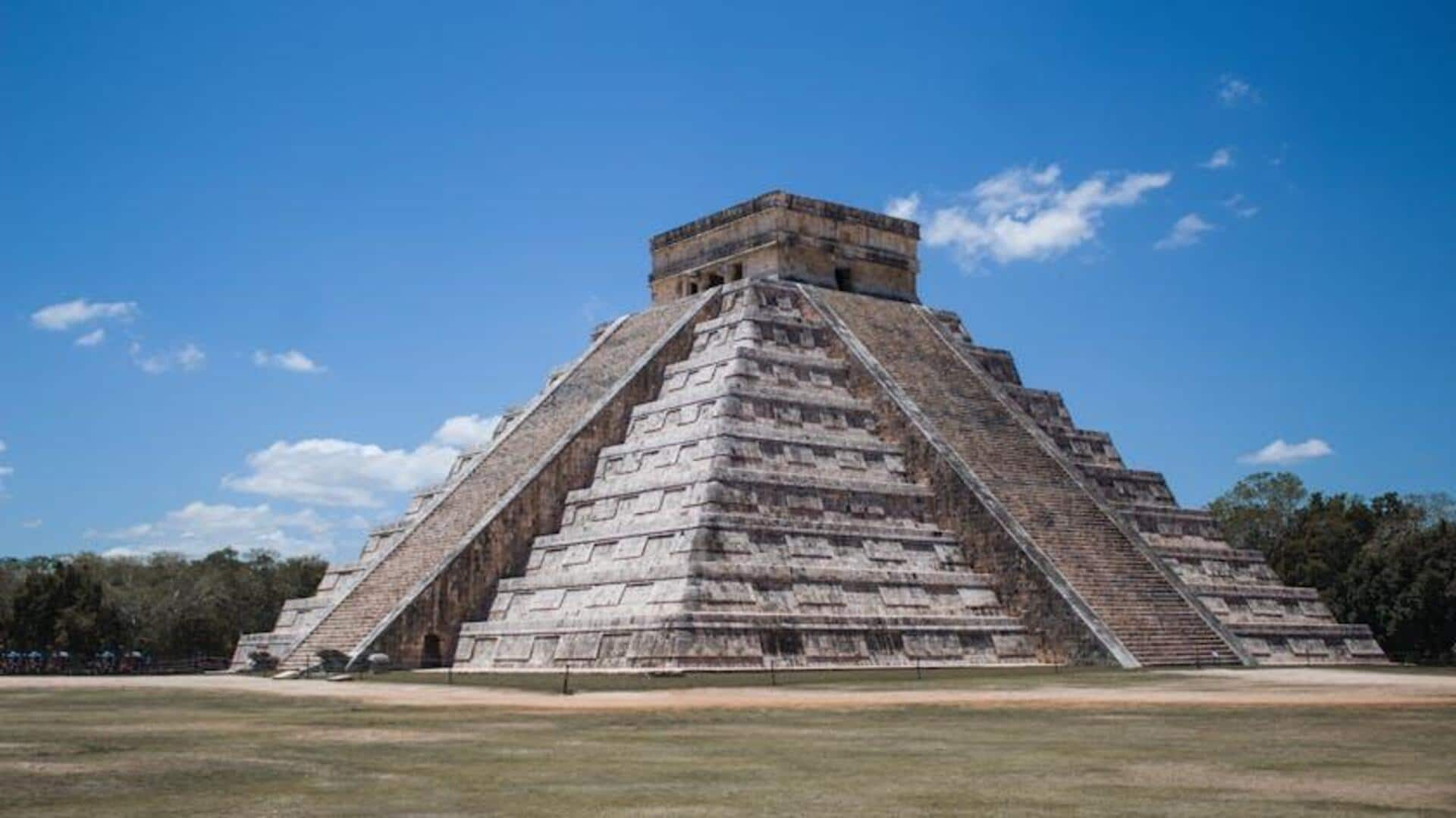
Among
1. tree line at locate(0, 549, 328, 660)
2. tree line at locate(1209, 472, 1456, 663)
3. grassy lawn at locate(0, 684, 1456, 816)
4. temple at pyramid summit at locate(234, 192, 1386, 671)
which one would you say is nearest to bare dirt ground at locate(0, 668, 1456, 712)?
grassy lawn at locate(0, 684, 1456, 816)

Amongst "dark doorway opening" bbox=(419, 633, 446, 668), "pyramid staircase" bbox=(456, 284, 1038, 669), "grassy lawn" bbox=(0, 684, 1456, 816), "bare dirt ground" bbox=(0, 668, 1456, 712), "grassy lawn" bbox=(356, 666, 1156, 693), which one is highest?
"pyramid staircase" bbox=(456, 284, 1038, 669)

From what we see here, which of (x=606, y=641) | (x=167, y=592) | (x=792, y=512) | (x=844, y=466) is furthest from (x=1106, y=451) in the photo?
(x=167, y=592)

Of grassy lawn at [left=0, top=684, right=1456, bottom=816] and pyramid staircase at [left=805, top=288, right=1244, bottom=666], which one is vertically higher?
pyramid staircase at [left=805, top=288, right=1244, bottom=666]

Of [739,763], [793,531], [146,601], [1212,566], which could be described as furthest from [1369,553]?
[146,601]

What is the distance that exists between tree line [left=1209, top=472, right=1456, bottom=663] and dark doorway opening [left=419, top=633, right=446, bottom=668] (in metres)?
26.2

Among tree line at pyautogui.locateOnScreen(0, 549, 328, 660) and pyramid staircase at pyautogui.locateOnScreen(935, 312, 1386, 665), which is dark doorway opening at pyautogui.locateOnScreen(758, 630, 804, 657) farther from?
tree line at pyautogui.locateOnScreen(0, 549, 328, 660)

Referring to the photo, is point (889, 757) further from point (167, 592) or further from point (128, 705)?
point (167, 592)

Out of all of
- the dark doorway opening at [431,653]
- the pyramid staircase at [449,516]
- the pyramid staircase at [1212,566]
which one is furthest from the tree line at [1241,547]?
the dark doorway opening at [431,653]

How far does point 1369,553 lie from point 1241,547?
44.1 ft

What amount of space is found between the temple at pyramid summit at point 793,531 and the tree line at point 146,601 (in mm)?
18435

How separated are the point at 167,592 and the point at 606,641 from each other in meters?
46.6

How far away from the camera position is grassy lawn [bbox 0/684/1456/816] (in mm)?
8867

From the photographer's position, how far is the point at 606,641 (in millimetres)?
26109

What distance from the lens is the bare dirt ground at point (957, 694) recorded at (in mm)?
17531
